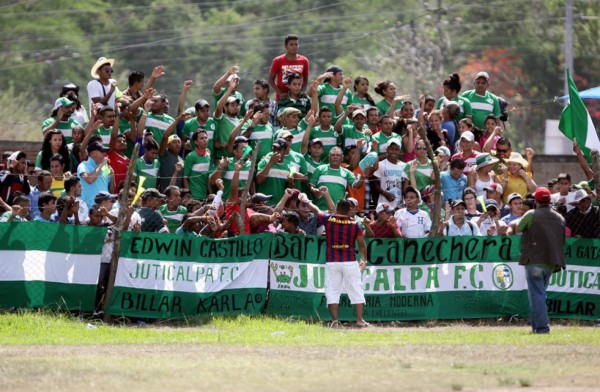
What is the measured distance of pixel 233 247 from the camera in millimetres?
22094

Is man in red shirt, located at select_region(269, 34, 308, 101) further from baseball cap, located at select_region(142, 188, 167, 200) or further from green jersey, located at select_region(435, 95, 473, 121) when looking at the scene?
baseball cap, located at select_region(142, 188, 167, 200)

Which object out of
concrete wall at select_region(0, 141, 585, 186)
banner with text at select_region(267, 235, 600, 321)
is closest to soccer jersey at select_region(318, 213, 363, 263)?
banner with text at select_region(267, 235, 600, 321)

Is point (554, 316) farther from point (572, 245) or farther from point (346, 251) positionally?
point (346, 251)

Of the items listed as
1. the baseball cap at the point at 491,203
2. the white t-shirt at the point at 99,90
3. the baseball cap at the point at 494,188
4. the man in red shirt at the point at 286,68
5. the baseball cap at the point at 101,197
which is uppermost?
the man in red shirt at the point at 286,68

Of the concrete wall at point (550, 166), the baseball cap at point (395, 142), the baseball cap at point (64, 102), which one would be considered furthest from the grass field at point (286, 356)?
the concrete wall at point (550, 166)

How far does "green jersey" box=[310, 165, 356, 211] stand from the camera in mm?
23391

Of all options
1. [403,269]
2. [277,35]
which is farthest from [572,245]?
[277,35]

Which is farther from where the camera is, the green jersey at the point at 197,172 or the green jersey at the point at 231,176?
the green jersey at the point at 197,172

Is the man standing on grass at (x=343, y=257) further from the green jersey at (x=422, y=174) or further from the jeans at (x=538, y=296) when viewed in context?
the green jersey at (x=422, y=174)

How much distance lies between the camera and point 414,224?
901 inches

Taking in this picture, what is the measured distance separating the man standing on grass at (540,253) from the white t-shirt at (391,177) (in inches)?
161

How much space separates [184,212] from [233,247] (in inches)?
41.1

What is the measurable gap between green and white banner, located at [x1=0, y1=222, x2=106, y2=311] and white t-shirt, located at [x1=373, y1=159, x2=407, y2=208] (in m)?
4.80

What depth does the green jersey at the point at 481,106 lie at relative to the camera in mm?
26609
